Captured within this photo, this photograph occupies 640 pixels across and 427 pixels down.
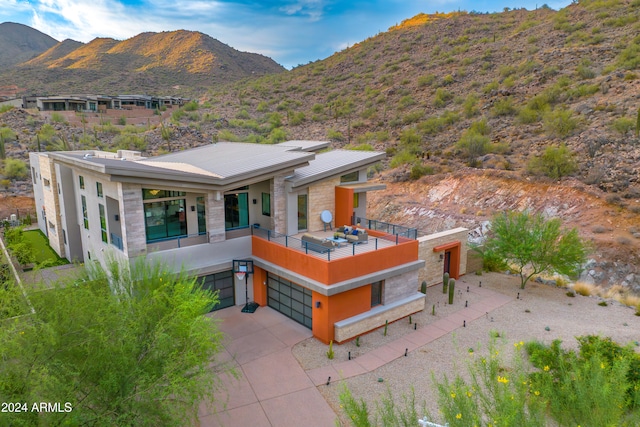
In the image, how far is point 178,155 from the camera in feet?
77.4

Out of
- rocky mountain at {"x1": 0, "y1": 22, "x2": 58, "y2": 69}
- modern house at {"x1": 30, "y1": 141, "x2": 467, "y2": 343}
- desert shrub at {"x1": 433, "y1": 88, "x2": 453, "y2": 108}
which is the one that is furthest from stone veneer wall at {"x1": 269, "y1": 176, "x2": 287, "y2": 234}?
rocky mountain at {"x1": 0, "y1": 22, "x2": 58, "y2": 69}

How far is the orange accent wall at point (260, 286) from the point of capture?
60.8ft

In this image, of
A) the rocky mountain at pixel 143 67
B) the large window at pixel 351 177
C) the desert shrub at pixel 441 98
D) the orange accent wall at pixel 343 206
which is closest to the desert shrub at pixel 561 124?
the desert shrub at pixel 441 98

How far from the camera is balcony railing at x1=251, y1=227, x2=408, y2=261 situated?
16.2 metres

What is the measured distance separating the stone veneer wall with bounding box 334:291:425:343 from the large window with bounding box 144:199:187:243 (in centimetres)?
789

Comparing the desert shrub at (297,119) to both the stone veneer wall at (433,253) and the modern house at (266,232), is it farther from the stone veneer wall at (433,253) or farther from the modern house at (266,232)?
the stone veneer wall at (433,253)

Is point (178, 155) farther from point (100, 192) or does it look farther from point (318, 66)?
point (318, 66)

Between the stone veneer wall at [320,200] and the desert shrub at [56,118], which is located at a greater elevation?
the desert shrub at [56,118]

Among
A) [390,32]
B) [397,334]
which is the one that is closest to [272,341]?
[397,334]

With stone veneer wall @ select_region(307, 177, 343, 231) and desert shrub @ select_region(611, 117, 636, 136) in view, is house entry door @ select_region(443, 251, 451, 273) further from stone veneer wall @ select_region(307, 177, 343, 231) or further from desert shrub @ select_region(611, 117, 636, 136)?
desert shrub @ select_region(611, 117, 636, 136)

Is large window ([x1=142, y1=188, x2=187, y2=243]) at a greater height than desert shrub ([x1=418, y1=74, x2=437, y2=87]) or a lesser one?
lesser

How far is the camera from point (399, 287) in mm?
17828

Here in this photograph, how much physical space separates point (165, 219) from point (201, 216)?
1.53 m

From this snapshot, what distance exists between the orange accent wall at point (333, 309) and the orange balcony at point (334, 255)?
69 centimetres
